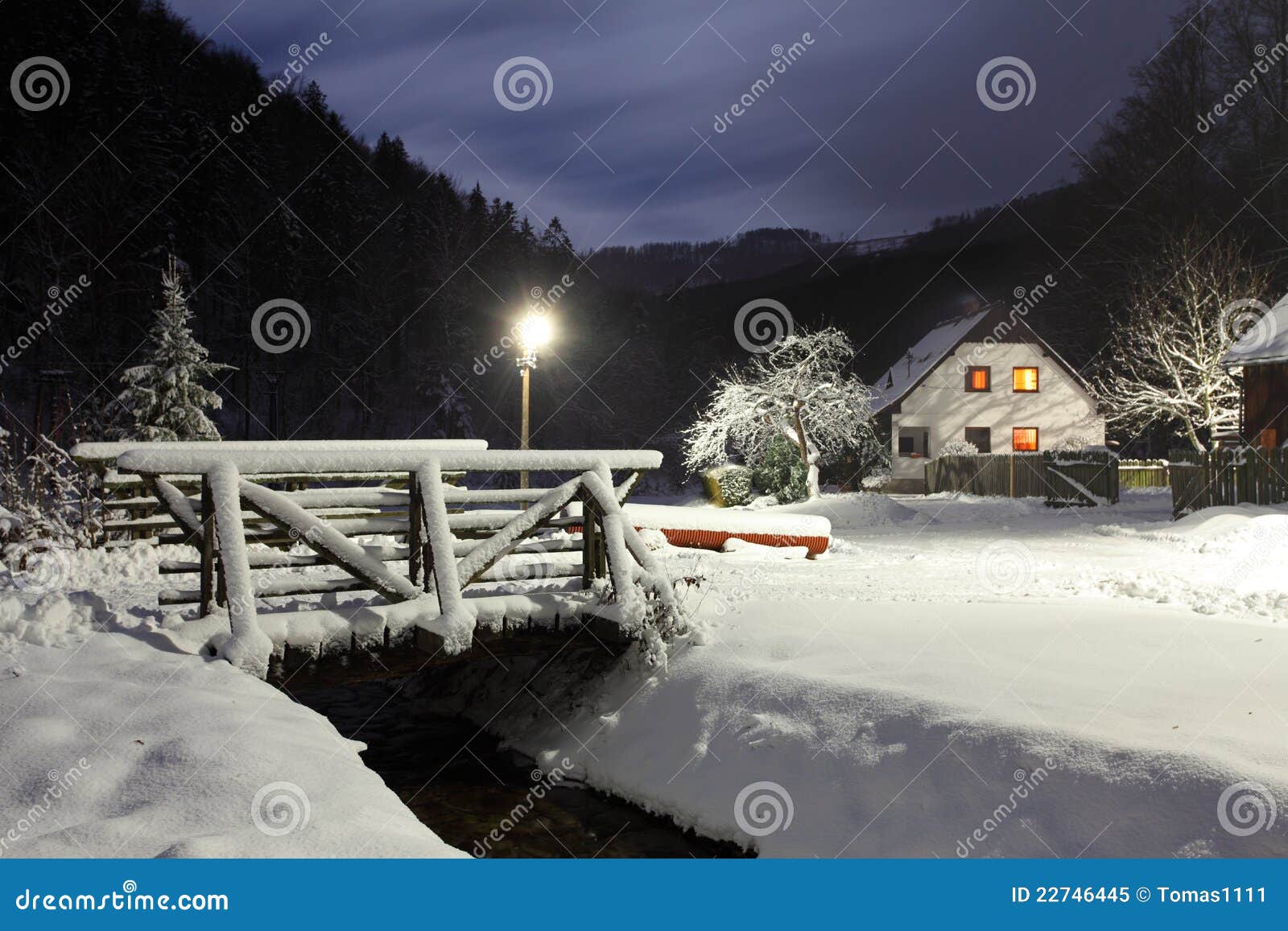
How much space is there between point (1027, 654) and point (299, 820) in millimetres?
5815

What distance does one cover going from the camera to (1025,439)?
37.2 meters

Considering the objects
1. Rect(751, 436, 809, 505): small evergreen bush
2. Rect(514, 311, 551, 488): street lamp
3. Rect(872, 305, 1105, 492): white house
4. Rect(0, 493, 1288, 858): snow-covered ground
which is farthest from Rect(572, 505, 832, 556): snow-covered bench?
Rect(872, 305, 1105, 492): white house

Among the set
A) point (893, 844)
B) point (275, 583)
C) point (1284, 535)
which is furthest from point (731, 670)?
point (1284, 535)

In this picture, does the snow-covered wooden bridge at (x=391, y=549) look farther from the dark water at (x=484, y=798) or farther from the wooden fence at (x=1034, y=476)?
the wooden fence at (x=1034, y=476)

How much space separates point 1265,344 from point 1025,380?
644 inches

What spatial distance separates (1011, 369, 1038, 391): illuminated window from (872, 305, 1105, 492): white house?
0.04 m

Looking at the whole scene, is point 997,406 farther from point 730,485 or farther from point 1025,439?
point 730,485

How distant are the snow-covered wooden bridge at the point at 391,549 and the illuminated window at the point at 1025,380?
3322 centimetres

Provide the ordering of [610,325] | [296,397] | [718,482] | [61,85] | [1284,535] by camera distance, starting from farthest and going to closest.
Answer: [610,325] < [296,397] < [61,85] < [718,482] < [1284,535]

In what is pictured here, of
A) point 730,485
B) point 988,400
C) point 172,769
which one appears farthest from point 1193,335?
point 172,769

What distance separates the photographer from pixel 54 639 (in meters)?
5.70

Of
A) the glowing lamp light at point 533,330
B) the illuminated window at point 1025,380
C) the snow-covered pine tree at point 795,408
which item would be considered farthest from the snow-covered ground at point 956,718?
the illuminated window at point 1025,380

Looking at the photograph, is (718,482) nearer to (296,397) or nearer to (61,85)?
(296,397)

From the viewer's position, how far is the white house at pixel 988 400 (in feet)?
118
